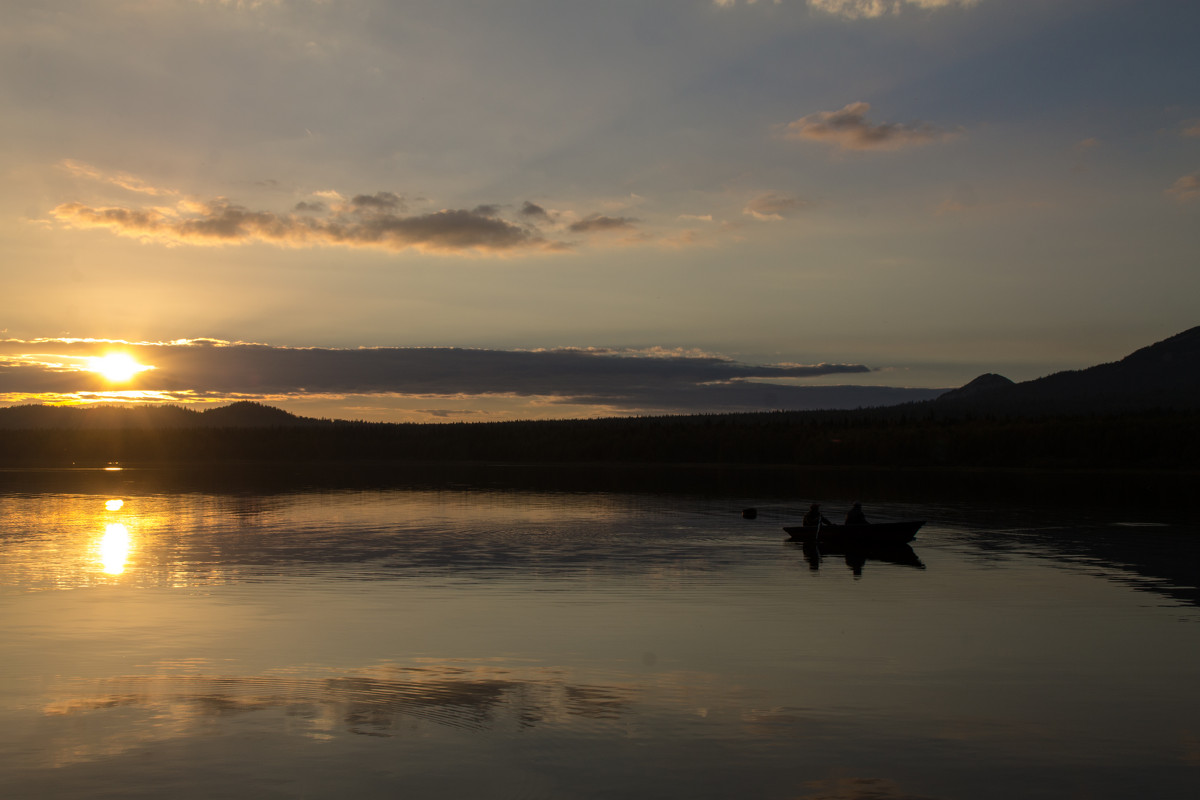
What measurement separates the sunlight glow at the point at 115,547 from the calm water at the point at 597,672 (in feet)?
1.17

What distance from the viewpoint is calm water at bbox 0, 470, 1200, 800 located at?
39.6 feet

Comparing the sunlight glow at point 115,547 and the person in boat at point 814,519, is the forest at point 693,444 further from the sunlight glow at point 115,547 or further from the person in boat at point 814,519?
the sunlight glow at point 115,547

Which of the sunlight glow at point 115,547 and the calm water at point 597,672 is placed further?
the sunlight glow at point 115,547

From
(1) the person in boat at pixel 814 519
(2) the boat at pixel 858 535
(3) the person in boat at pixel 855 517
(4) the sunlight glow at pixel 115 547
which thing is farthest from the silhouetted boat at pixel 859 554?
(4) the sunlight glow at pixel 115 547

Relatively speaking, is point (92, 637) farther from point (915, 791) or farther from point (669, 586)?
point (915, 791)

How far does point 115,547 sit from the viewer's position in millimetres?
36594

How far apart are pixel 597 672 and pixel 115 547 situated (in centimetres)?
2609

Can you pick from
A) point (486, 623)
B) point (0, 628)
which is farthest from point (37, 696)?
point (486, 623)

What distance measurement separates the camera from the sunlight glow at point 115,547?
31266 millimetres

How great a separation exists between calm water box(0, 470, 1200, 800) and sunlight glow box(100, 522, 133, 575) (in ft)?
1.17

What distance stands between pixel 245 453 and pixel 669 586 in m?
158

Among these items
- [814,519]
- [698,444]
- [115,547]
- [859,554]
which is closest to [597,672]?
[859,554]

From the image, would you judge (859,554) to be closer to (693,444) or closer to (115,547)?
(115,547)

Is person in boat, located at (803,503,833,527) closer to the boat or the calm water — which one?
the boat
